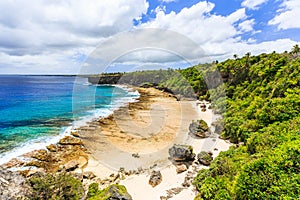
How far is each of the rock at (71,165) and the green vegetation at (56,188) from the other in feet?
14.4

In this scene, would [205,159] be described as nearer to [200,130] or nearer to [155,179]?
[155,179]

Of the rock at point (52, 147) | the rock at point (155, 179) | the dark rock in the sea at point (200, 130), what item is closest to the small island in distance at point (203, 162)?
the rock at point (155, 179)

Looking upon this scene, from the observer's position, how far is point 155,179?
13.0 metres

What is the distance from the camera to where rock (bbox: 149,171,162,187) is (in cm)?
1275

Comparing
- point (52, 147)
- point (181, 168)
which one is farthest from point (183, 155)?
point (52, 147)

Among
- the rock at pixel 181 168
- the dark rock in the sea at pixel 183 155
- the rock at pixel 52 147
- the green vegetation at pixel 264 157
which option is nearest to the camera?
the green vegetation at pixel 264 157

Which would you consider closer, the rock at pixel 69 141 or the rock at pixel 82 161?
the rock at pixel 82 161

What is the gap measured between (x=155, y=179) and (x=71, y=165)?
24.6 feet

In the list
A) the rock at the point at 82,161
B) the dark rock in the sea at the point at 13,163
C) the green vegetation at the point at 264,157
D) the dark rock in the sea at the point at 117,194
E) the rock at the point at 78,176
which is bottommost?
the dark rock in the sea at the point at 13,163

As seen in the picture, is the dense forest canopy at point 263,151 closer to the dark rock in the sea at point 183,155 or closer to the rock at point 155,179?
the rock at point 155,179

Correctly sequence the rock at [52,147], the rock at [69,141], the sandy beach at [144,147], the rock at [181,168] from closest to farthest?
the sandy beach at [144,147]
the rock at [181,168]
the rock at [52,147]
the rock at [69,141]

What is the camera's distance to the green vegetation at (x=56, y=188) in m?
10.4

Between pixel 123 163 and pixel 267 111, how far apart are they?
1245 centimetres

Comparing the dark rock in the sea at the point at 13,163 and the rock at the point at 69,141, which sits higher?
the rock at the point at 69,141
